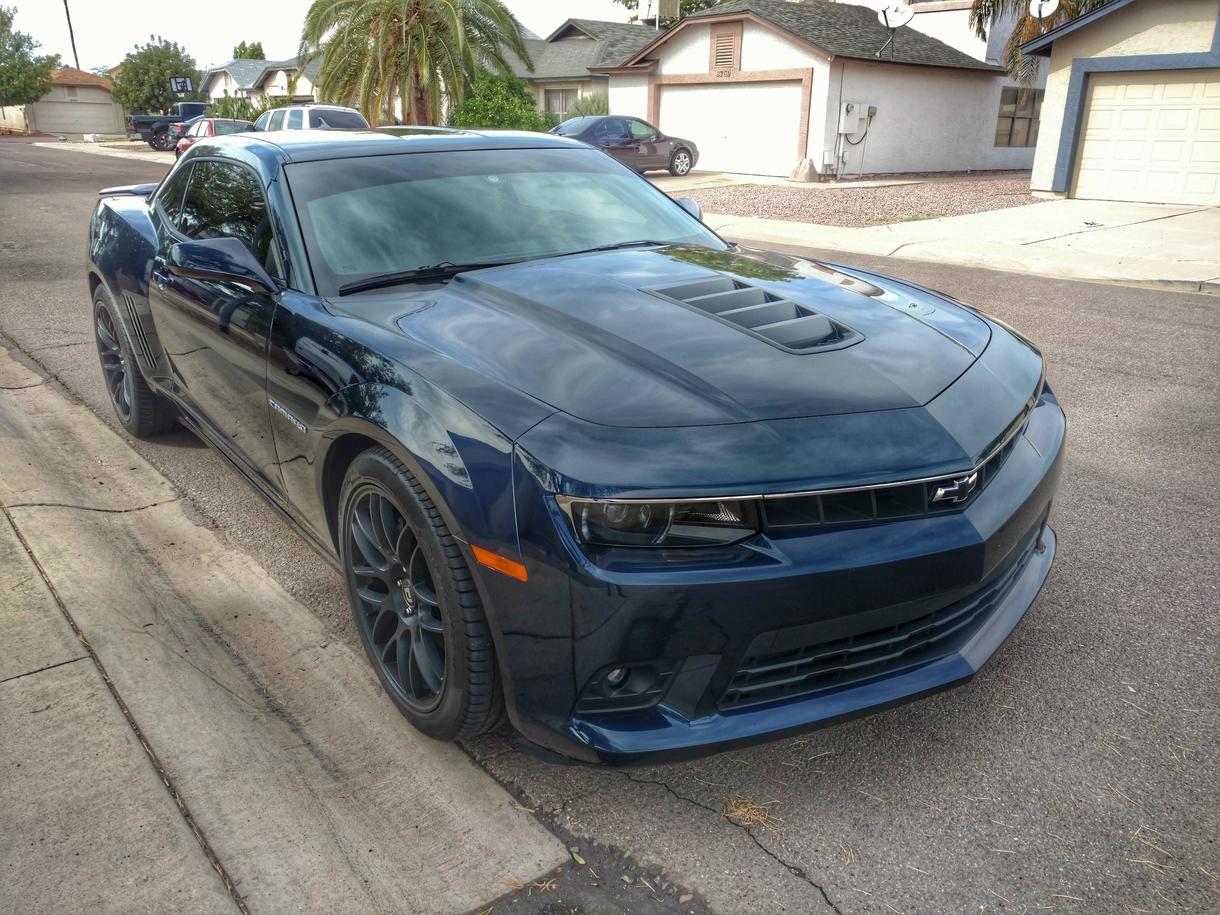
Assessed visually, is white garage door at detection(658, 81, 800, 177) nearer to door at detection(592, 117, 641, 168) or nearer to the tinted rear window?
door at detection(592, 117, 641, 168)

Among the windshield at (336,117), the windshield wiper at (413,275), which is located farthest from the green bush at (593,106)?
the windshield wiper at (413,275)

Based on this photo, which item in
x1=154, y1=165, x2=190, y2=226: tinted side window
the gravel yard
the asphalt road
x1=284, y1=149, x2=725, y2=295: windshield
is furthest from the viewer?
the gravel yard

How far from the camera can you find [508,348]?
8.56 feet

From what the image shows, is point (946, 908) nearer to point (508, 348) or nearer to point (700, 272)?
point (508, 348)

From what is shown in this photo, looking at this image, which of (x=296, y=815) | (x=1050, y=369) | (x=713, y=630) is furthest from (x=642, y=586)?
(x=1050, y=369)

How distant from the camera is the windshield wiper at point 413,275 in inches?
123

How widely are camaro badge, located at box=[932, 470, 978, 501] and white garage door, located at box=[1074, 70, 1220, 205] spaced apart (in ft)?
57.0

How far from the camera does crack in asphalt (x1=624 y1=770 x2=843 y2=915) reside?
2173 mm

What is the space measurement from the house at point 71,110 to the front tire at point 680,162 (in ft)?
201

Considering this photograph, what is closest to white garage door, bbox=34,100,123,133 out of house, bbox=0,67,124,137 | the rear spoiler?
house, bbox=0,67,124,137

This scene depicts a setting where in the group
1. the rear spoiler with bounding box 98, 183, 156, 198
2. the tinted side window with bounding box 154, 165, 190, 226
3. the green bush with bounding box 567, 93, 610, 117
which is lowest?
the rear spoiler with bounding box 98, 183, 156, 198

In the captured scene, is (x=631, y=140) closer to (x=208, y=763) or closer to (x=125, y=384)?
(x=125, y=384)

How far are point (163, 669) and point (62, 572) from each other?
37.1 inches

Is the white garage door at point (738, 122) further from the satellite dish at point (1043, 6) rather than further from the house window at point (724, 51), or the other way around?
the satellite dish at point (1043, 6)
